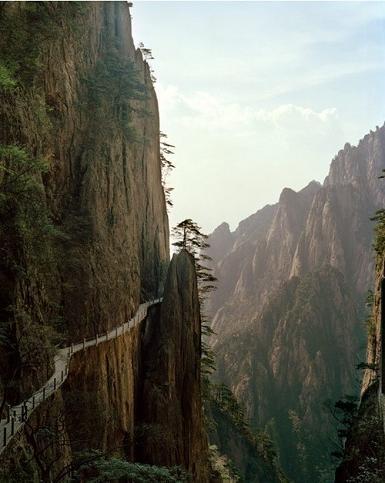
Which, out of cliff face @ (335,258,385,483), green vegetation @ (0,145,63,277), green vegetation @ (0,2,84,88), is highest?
green vegetation @ (0,2,84,88)

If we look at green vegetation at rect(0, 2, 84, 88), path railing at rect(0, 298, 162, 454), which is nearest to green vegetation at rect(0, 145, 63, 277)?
green vegetation at rect(0, 2, 84, 88)

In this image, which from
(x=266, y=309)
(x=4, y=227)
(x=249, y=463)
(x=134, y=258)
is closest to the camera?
(x=4, y=227)

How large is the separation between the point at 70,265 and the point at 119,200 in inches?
311

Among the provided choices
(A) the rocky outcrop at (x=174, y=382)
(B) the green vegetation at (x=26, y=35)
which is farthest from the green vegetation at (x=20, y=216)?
(A) the rocky outcrop at (x=174, y=382)

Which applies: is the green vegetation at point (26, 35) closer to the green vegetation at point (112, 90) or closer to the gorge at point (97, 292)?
the gorge at point (97, 292)

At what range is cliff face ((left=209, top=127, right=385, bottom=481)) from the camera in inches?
3834

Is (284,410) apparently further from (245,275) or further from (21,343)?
(21,343)

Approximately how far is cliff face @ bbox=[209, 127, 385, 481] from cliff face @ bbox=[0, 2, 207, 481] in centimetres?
5435

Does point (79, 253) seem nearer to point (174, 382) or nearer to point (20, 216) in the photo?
point (20, 216)

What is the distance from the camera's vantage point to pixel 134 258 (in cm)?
3159

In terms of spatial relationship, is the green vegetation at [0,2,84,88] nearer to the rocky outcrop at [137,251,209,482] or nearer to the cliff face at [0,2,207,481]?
the cliff face at [0,2,207,481]

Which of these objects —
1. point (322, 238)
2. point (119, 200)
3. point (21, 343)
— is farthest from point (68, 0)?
point (322, 238)

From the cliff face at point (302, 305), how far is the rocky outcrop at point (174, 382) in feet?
171

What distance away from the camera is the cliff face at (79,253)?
14320mm
